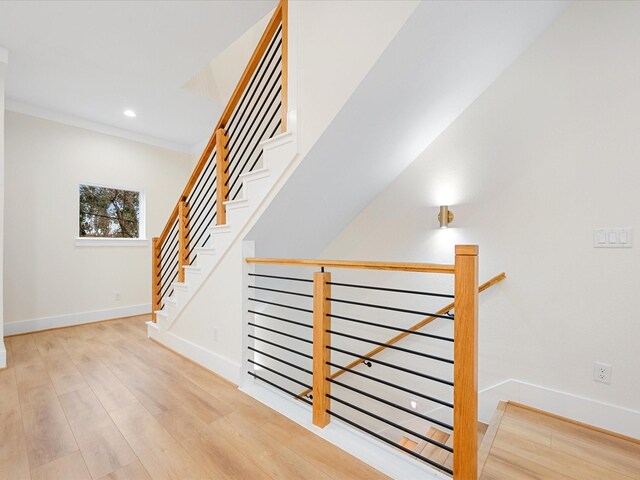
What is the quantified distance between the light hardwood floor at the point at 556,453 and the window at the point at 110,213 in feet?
16.3

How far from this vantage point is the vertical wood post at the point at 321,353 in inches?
68.0

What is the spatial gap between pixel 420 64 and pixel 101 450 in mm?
2686

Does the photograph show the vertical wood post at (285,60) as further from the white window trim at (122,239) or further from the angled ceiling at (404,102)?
the white window trim at (122,239)

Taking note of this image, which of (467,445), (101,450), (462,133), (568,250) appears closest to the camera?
(467,445)

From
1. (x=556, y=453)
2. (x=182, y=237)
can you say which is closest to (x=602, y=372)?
(x=556, y=453)

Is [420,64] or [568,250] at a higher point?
[420,64]

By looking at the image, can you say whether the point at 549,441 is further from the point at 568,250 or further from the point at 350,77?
the point at 350,77

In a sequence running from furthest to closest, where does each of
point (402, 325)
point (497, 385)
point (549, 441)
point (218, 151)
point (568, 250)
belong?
1. point (402, 325)
2. point (218, 151)
3. point (497, 385)
4. point (568, 250)
5. point (549, 441)

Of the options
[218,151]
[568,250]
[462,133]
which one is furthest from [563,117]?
[218,151]

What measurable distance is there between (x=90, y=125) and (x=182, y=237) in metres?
2.41

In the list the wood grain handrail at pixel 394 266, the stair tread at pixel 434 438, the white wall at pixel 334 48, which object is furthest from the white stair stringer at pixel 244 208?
the stair tread at pixel 434 438

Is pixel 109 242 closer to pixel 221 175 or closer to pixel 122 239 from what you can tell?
pixel 122 239

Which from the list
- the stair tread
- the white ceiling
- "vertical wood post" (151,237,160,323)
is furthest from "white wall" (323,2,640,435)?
"vertical wood post" (151,237,160,323)

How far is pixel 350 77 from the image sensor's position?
5.27 ft
